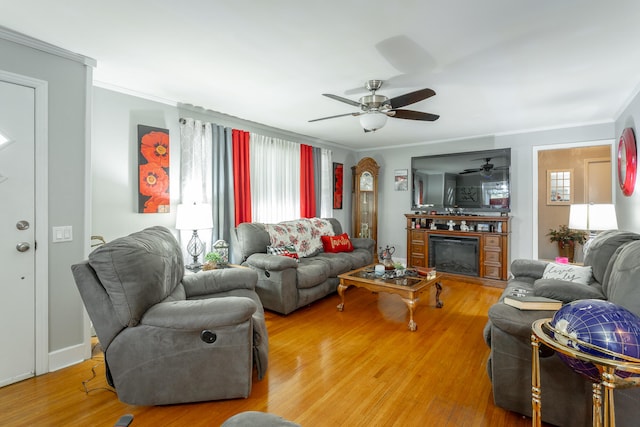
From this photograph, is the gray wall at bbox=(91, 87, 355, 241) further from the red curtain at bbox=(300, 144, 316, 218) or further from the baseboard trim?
the red curtain at bbox=(300, 144, 316, 218)

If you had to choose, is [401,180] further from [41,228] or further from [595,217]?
[41,228]

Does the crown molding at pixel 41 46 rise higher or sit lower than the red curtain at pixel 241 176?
higher

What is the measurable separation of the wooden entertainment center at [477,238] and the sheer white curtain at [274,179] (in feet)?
7.48

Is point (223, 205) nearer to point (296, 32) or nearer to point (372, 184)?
point (296, 32)

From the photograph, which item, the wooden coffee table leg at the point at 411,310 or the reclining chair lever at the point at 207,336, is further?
the wooden coffee table leg at the point at 411,310

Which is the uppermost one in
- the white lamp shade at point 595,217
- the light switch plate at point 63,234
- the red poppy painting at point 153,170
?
the red poppy painting at point 153,170

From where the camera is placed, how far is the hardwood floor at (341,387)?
182cm

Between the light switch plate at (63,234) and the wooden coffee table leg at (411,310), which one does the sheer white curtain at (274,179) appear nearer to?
the light switch plate at (63,234)

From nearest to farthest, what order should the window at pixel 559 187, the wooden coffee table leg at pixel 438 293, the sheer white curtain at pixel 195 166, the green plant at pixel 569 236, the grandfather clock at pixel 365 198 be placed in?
the sheer white curtain at pixel 195 166 < the wooden coffee table leg at pixel 438 293 < the green plant at pixel 569 236 < the window at pixel 559 187 < the grandfather clock at pixel 365 198

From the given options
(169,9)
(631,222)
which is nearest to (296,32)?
(169,9)

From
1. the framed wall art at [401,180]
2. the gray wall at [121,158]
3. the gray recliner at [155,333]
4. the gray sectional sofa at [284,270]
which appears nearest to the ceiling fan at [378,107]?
the gray sectional sofa at [284,270]

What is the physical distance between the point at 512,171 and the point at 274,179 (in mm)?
3911

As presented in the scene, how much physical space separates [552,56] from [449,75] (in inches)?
30.1

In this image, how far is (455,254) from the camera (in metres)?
5.27
